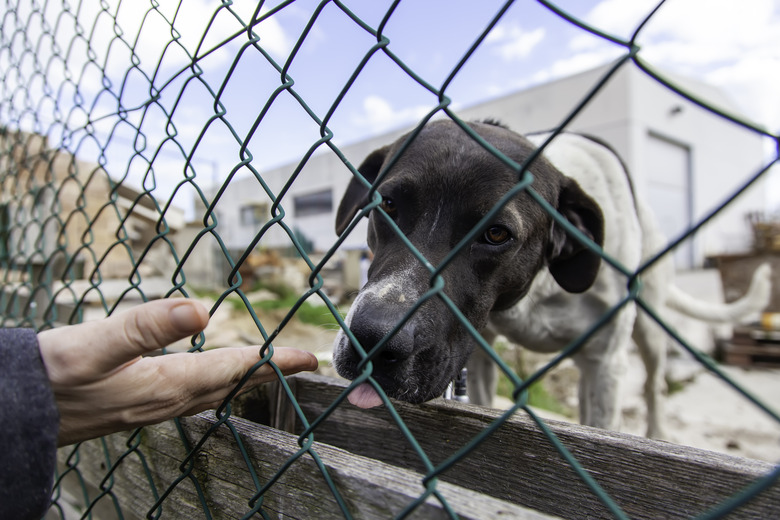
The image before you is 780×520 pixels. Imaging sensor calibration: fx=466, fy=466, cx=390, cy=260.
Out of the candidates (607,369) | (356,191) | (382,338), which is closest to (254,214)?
(356,191)

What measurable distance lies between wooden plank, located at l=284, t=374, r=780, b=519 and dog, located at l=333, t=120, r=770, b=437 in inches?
6.0

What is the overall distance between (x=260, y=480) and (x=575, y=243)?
5.22ft

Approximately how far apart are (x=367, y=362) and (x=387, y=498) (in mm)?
219

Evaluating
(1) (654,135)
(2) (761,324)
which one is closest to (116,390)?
(2) (761,324)

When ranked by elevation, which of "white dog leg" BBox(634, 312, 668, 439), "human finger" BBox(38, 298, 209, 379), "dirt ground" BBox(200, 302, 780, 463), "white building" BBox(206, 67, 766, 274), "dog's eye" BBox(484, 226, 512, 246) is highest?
"white building" BBox(206, 67, 766, 274)

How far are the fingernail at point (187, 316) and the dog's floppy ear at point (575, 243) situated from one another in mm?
1535

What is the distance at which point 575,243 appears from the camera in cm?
202

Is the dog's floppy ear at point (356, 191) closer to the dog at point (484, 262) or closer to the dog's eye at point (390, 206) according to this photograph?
the dog at point (484, 262)

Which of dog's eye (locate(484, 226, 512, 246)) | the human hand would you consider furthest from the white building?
the human hand

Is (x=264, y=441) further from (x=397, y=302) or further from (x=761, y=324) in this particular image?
(x=761, y=324)

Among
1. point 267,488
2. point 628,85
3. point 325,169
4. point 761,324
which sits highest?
point 628,85

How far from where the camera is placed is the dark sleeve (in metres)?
0.72

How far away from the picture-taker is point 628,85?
49.2 ft

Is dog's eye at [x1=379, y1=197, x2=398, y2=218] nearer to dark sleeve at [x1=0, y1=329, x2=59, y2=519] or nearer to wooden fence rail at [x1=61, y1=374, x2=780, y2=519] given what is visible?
→ wooden fence rail at [x1=61, y1=374, x2=780, y2=519]
